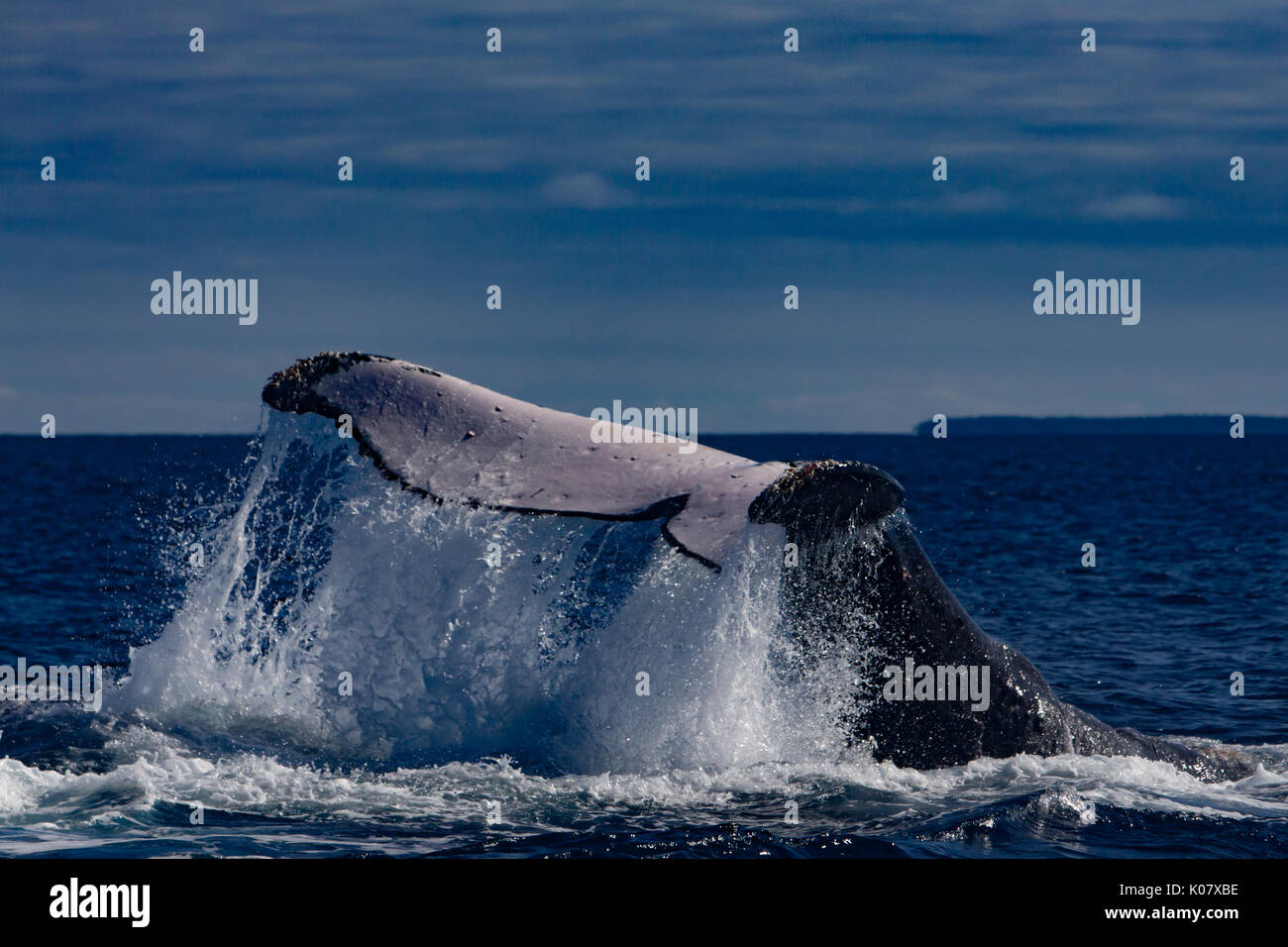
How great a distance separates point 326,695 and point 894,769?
159 inches

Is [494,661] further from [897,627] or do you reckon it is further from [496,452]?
[897,627]

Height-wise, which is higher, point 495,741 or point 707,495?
point 707,495

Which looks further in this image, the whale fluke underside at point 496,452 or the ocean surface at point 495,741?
the ocean surface at point 495,741

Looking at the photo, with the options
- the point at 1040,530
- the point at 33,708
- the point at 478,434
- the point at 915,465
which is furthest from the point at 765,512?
the point at 915,465

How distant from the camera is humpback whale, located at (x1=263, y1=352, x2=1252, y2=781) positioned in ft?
21.2

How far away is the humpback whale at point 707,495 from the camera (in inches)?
254

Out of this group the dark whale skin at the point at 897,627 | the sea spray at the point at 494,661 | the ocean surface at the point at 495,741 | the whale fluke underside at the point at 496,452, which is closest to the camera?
the dark whale skin at the point at 897,627

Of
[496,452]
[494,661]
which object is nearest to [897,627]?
[496,452]

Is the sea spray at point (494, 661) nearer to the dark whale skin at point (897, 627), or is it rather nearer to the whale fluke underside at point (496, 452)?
the dark whale skin at point (897, 627)

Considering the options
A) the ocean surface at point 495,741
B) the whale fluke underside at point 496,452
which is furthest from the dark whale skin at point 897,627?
the whale fluke underside at point 496,452

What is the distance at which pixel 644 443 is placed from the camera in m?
7.16

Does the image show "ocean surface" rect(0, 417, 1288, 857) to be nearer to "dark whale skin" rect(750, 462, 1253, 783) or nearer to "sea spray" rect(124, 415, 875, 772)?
"sea spray" rect(124, 415, 875, 772)

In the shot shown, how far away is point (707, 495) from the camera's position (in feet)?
21.8

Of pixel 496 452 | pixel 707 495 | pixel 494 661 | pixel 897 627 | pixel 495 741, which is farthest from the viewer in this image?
pixel 494 661
